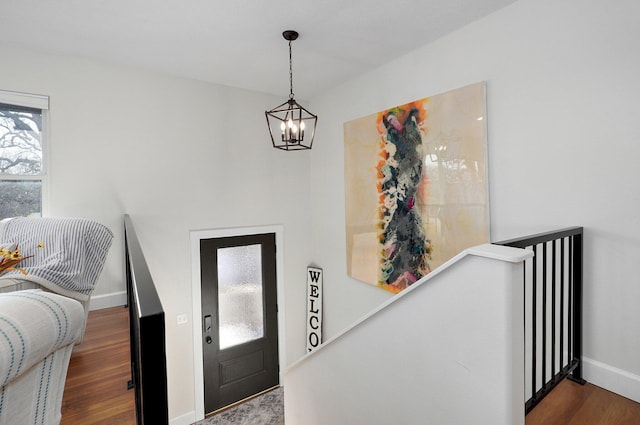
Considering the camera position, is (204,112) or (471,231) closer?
(471,231)

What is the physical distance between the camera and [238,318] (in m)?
3.76

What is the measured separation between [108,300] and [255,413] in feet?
6.50

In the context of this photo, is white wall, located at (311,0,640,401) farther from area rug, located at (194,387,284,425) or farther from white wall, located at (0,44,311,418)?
area rug, located at (194,387,284,425)

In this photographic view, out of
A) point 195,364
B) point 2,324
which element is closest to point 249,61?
point 2,324

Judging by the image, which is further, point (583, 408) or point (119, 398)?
point (583, 408)

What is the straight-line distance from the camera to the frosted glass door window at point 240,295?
12.0 feet

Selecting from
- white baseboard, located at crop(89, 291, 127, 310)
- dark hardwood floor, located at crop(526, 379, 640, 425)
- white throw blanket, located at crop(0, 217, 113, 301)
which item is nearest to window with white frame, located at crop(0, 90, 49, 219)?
white baseboard, located at crop(89, 291, 127, 310)

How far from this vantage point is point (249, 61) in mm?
2920

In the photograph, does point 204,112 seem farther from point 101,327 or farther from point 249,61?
point 101,327

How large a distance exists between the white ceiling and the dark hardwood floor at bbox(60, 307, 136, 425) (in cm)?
210

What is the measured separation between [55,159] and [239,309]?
7.65 feet

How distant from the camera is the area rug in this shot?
11.0ft

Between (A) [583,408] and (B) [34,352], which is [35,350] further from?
(A) [583,408]

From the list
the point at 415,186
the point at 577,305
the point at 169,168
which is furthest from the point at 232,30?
the point at 577,305
